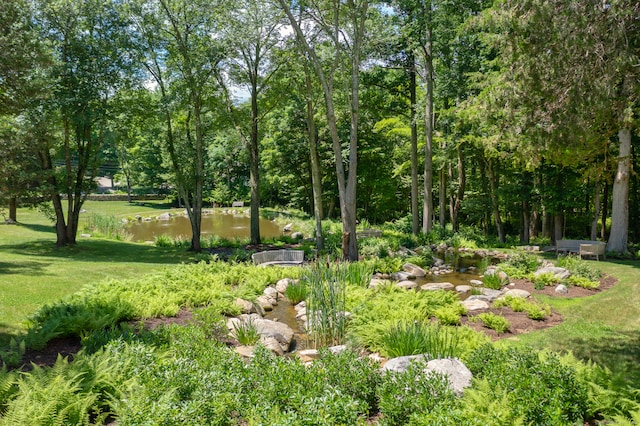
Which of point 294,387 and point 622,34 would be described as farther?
point 622,34

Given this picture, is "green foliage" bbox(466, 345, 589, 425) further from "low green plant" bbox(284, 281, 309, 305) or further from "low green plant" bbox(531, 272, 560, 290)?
"low green plant" bbox(531, 272, 560, 290)

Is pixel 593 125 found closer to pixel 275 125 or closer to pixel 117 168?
pixel 275 125

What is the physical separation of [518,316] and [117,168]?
51.8 metres

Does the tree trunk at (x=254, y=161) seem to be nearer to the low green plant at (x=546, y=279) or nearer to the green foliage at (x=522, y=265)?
the green foliage at (x=522, y=265)

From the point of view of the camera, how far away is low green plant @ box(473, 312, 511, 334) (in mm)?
6933

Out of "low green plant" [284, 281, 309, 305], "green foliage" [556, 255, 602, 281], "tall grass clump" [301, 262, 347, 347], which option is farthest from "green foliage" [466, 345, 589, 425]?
"green foliage" [556, 255, 602, 281]

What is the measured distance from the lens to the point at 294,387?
387 centimetres

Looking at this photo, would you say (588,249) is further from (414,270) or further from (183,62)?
(183,62)

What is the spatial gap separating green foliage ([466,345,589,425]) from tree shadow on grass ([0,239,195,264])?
10.4 m

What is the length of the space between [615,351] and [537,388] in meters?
2.78

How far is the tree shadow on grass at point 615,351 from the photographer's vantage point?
496cm

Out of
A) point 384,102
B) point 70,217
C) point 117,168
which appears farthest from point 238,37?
point 117,168

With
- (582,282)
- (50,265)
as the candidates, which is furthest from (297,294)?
(582,282)

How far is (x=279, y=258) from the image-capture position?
12477 mm
